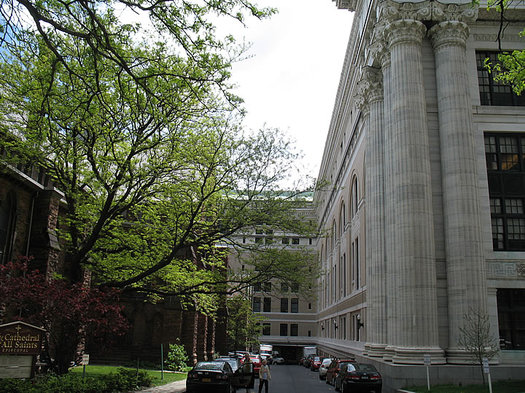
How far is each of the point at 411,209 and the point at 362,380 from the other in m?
8.51

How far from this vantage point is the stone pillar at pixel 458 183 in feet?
77.5

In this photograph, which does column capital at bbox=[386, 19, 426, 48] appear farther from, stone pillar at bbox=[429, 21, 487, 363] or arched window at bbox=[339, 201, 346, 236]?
arched window at bbox=[339, 201, 346, 236]

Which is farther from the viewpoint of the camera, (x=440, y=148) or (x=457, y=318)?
(x=440, y=148)

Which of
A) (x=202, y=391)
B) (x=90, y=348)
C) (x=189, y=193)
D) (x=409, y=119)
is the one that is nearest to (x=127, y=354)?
(x=90, y=348)

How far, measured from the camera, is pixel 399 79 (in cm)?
2655

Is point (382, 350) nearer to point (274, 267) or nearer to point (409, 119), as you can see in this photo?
Answer: point (274, 267)

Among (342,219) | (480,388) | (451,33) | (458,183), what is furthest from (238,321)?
(451,33)

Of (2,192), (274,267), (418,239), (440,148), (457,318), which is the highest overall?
(440,148)

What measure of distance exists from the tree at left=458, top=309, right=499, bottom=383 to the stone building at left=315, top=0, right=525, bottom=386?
0.40 metres

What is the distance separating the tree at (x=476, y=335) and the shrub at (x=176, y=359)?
18.5 meters

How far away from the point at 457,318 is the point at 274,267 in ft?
30.4

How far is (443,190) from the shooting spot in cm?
2564

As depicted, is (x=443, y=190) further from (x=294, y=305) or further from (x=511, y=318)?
(x=294, y=305)

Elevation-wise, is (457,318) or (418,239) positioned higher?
(418,239)
